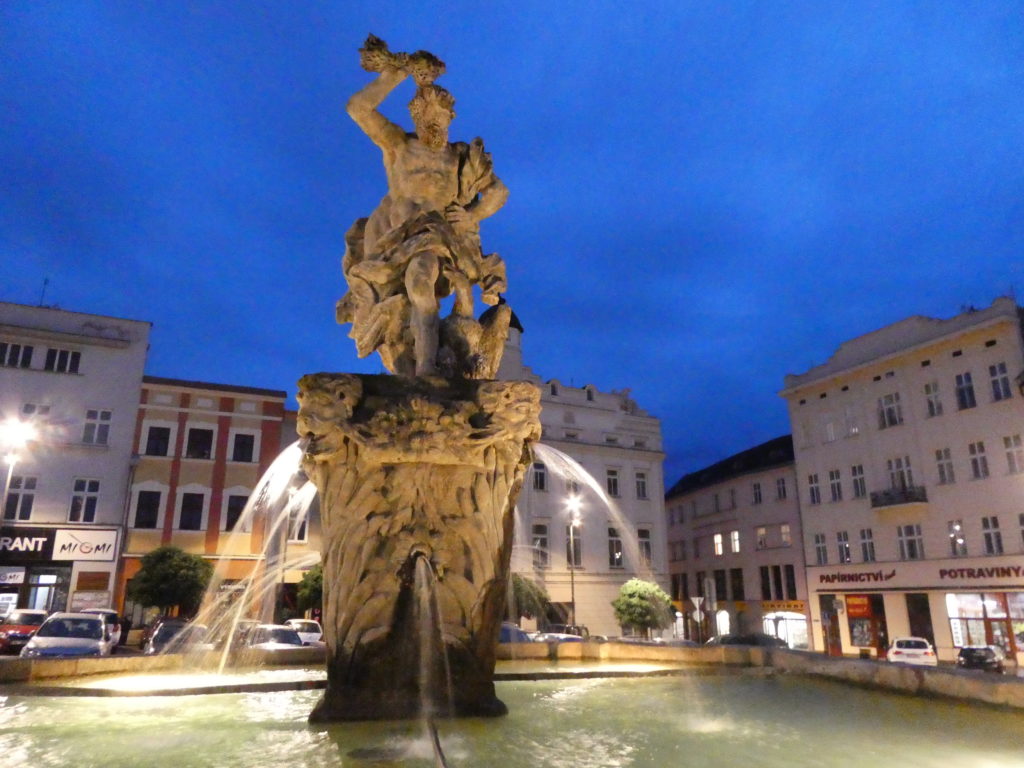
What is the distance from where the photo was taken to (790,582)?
138 ft

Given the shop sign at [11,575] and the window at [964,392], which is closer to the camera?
the shop sign at [11,575]

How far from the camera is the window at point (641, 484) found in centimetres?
4428

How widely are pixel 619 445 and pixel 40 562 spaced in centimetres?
2984

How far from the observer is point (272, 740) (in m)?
5.05

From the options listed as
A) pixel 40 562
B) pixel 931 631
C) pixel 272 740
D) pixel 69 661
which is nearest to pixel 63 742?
pixel 272 740

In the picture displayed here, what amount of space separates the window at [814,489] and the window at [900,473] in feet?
15.2

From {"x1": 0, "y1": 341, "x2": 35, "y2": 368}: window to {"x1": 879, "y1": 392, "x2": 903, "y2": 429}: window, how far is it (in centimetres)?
4124

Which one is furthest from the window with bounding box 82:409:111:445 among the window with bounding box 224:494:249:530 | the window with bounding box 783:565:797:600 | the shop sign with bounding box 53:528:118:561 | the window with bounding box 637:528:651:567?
the window with bounding box 783:565:797:600

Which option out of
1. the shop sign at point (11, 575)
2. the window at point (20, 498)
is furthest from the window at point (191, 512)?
the shop sign at point (11, 575)

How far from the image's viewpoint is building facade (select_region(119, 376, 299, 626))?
1332 inches

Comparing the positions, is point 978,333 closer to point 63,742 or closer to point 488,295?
point 488,295

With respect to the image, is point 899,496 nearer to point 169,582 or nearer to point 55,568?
point 169,582

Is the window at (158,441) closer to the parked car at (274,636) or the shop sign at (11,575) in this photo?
the shop sign at (11,575)

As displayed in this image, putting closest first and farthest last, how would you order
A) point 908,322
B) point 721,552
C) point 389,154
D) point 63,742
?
point 63,742 → point 389,154 → point 908,322 → point 721,552
